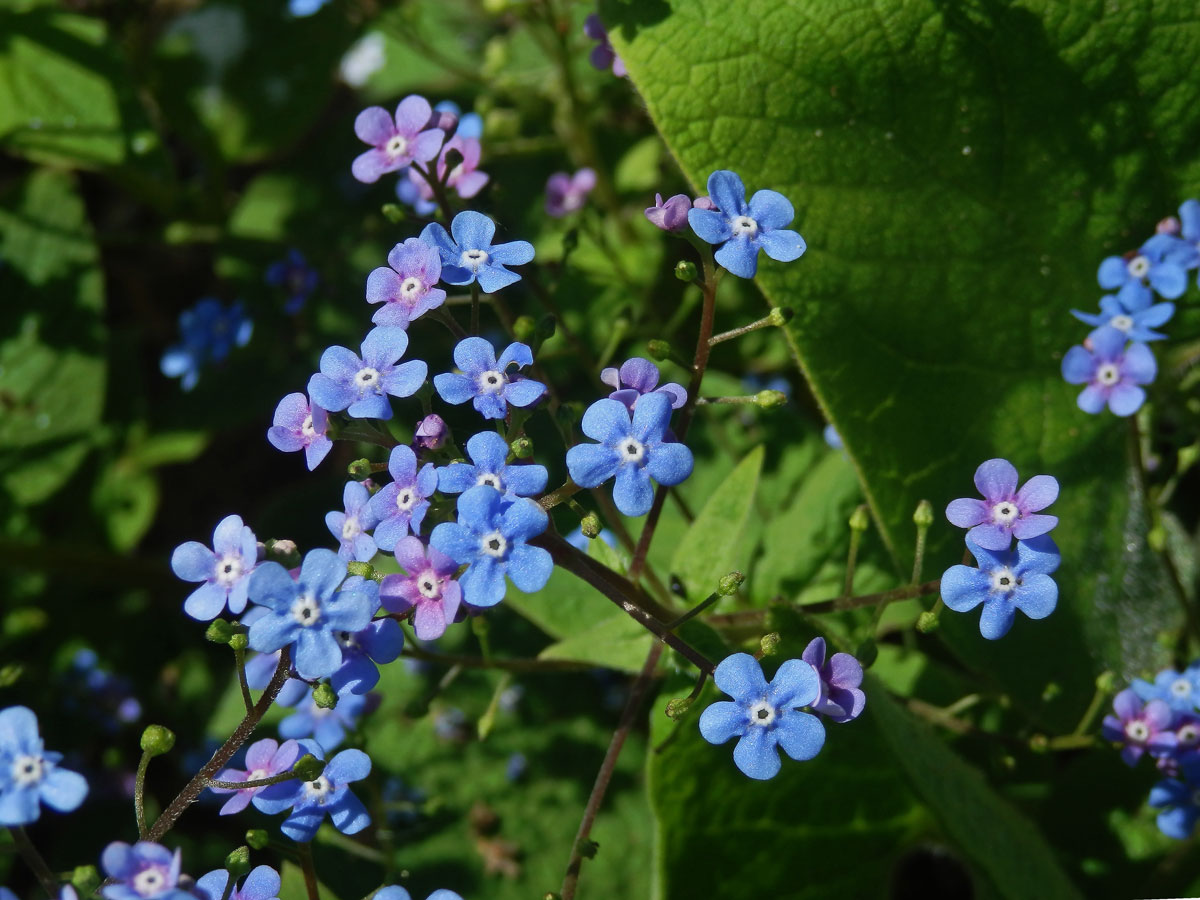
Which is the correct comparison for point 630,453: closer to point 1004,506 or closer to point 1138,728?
point 1004,506

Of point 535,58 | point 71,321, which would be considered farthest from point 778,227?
point 71,321

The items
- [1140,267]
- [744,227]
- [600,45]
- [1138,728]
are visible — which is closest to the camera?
[744,227]

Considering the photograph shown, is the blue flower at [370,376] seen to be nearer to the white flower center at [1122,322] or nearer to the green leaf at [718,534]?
the green leaf at [718,534]

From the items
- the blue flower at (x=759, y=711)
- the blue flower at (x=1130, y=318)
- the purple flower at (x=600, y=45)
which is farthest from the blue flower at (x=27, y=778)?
the blue flower at (x=1130, y=318)

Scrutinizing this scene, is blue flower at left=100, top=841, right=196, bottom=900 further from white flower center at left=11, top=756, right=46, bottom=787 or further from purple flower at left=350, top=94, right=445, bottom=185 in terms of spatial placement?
purple flower at left=350, top=94, right=445, bottom=185

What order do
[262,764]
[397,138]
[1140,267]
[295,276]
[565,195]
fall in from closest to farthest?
[262,764] < [397,138] < [1140,267] < [565,195] < [295,276]

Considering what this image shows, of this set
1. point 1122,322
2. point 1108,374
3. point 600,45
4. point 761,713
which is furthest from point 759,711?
point 600,45

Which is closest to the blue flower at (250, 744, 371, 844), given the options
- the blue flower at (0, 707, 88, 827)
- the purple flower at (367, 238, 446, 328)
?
the blue flower at (0, 707, 88, 827)
